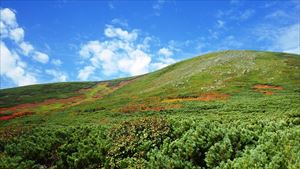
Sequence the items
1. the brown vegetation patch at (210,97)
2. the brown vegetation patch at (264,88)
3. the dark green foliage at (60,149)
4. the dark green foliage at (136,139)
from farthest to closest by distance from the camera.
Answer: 1. the brown vegetation patch at (264,88)
2. the brown vegetation patch at (210,97)
3. the dark green foliage at (60,149)
4. the dark green foliage at (136,139)

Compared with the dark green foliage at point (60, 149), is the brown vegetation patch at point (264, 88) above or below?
above

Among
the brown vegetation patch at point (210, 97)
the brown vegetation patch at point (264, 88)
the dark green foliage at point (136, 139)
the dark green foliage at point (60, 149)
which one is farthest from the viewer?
the brown vegetation patch at point (264, 88)

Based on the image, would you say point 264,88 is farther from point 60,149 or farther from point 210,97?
point 60,149

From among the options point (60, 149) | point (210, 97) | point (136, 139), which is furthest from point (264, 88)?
point (60, 149)

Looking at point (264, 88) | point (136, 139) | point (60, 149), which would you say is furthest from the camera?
point (264, 88)

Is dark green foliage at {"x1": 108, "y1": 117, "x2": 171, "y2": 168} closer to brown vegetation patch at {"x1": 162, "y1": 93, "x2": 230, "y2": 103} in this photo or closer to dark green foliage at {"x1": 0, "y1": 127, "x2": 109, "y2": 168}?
dark green foliage at {"x1": 0, "y1": 127, "x2": 109, "y2": 168}

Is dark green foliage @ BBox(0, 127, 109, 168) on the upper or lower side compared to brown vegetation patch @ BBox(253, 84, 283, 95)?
lower

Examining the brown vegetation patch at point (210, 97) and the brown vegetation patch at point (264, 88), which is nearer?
the brown vegetation patch at point (210, 97)

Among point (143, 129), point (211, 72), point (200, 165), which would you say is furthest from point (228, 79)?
point (200, 165)

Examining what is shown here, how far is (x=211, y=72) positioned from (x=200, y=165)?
70.6m

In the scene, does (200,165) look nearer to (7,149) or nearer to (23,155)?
(23,155)

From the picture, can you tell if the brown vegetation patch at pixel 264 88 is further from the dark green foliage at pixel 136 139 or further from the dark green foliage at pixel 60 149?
the dark green foliage at pixel 60 149

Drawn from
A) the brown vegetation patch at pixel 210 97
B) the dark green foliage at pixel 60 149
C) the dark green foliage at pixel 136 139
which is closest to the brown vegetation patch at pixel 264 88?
the brown vegetation patch at pixel 210 97

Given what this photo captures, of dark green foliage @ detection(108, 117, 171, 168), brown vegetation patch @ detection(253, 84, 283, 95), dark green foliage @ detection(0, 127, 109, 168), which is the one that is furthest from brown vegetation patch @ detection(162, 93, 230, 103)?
dark green foliage @ detection(108, 117, 171, 168)
